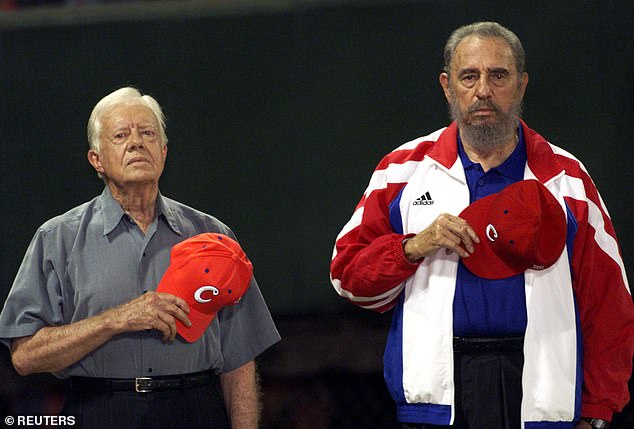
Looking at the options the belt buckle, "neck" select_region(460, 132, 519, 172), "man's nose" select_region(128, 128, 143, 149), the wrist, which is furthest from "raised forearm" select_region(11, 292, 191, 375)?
the wrist

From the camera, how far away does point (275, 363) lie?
8.86 ft

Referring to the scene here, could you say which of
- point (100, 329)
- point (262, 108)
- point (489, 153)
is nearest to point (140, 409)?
point (100, 329)

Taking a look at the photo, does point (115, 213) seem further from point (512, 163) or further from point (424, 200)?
point (512, 163)

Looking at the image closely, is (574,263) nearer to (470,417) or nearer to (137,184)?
(470,417)

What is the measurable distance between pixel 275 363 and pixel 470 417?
98cm

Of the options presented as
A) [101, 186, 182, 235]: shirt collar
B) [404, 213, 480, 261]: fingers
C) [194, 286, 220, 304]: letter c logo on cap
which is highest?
[101, 186, 182, 235]: shirt collar

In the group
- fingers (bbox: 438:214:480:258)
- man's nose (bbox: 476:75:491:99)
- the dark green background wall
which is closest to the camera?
fingers (bbox: 438:214:480:258)

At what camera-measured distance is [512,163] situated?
1.98 metres

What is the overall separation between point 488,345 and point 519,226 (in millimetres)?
257

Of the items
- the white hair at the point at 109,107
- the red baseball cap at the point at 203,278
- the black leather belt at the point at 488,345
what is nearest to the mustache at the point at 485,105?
the black leather belt at the point at 488,345

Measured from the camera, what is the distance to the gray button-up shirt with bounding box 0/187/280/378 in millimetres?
1876

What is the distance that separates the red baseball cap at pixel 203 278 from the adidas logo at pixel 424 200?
398 mm

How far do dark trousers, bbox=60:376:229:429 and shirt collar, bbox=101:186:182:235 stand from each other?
0.36 metres

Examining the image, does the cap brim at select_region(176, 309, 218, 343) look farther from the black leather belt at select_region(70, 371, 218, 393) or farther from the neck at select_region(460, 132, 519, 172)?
the neck at select_region(460, 132, 519, 172)
